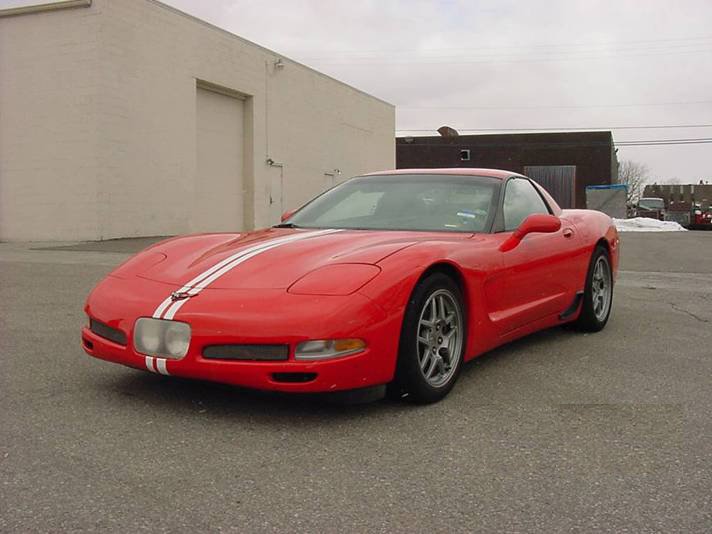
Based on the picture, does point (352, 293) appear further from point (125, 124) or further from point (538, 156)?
point (538, 156)

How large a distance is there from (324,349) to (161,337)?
0.74 metres

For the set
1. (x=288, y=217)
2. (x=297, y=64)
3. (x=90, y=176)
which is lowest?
(x=288, y=217)

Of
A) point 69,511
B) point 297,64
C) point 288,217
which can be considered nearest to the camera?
point 69,511

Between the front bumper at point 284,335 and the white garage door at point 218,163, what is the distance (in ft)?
52.6

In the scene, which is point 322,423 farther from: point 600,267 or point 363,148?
point 363,148

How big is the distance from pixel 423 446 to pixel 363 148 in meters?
25.8

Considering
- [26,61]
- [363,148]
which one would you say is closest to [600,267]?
[26,61]

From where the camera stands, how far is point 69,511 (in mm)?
2252

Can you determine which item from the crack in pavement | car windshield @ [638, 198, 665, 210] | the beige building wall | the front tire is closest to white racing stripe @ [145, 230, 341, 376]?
the front tire

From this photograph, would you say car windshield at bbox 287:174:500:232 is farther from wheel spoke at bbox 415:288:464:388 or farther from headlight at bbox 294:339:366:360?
headlight at bbox 294:339:366:360

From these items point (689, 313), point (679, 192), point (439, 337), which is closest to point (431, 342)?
point (439, 337)

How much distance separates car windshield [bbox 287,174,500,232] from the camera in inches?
170

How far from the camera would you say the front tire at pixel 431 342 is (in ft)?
10.8

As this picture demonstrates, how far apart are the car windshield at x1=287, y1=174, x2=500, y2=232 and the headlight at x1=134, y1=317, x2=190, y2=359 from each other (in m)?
1.51
